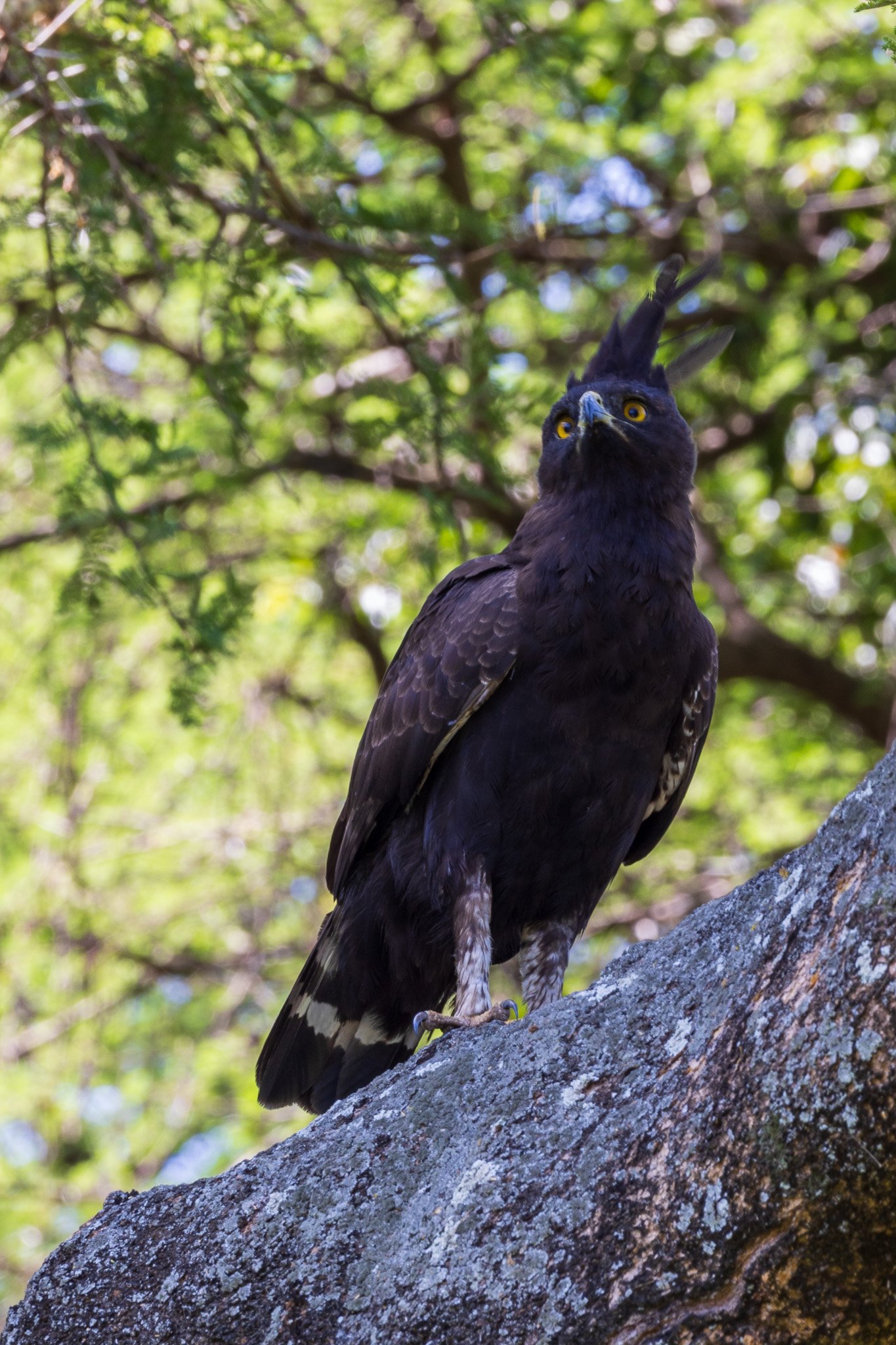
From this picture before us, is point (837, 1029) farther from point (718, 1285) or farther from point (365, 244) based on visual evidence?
point (365, 244)

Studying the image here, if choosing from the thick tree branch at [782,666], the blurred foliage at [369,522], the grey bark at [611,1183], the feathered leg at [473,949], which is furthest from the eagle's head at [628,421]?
the thick tree branch at [782,666]

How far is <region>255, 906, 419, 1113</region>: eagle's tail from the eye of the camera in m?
4.98

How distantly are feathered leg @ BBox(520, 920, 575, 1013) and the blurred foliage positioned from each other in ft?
9.29

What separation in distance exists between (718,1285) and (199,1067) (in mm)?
8628

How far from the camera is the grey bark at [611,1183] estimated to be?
2451 millimetres

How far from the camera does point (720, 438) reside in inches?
404

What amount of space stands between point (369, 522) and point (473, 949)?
514 centimetres

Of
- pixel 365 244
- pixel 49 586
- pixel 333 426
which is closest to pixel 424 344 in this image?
pixel 365 244

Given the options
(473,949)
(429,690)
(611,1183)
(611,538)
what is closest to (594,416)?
(611,538)

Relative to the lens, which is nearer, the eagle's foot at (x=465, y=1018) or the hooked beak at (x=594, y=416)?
the eagle's foot at (x=465, y=1018)

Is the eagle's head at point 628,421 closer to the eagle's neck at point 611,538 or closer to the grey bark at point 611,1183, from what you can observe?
the eagle's neck at point 611,538

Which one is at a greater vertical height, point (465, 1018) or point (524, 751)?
point (524, 751)

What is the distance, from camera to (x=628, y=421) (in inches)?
199

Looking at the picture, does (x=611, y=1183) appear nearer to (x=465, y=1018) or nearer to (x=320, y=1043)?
(x=465, y=1018)
